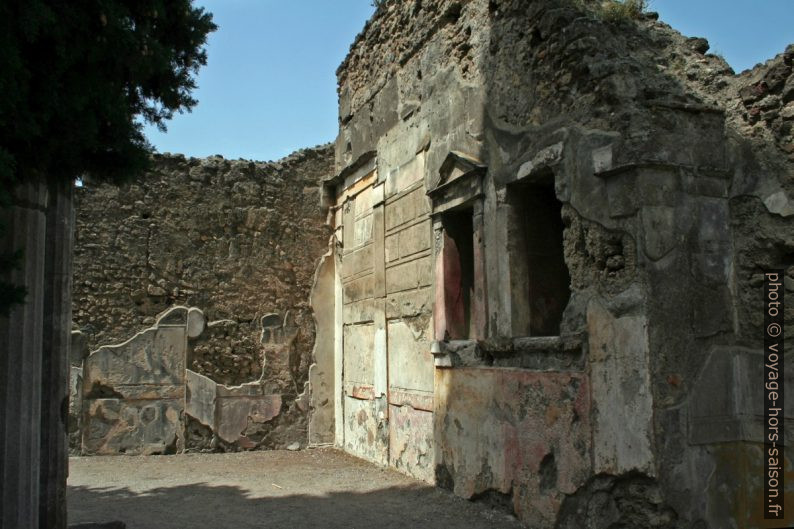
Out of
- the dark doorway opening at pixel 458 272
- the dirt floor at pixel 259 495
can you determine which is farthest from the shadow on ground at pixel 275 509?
the dark doorway opening at pixel 458 272

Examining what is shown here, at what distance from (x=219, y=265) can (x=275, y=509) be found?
158 inches

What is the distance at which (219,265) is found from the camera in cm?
909

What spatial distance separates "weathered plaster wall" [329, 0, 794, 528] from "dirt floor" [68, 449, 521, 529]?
475 mm

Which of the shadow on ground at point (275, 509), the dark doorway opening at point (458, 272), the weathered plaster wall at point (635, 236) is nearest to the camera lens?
the weathered plaster wall at point (635, 236)

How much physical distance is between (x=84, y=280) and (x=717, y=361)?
6.99 metres

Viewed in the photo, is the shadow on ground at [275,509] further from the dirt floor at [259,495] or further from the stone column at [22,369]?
the stone column at [22,369]

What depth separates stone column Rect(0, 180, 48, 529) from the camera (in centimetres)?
325

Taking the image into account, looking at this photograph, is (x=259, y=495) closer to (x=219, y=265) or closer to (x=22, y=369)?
(x=22, y=369)

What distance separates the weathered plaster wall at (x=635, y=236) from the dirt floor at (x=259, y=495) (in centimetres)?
47

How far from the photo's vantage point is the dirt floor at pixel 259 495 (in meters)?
5.34

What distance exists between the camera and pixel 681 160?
428 centimetres

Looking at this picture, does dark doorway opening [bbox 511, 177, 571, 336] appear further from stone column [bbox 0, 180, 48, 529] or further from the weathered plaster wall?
stone column [bbox 0, 180, 48, 529]

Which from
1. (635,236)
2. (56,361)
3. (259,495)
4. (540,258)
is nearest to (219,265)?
(259,495)

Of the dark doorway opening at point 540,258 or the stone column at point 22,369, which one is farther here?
the dark doorway opening at point 540,258
